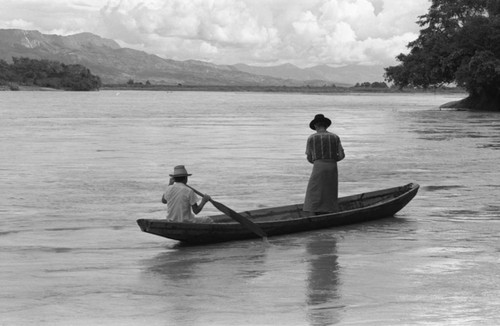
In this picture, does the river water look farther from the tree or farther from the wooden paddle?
the tree

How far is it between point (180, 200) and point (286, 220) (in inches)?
82.0

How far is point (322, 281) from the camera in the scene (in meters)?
12.8

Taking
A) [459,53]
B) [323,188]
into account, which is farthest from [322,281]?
[459,53]

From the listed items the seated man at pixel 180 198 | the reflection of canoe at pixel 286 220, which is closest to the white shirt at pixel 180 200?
the seated man at pixel 180 198

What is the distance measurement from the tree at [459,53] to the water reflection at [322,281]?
57.7 m

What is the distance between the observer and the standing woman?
55.2 ft

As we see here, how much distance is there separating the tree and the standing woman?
5606 cm

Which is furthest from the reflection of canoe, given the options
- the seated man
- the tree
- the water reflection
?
the tree

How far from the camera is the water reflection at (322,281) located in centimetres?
1060

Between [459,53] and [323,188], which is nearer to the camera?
[323,188]

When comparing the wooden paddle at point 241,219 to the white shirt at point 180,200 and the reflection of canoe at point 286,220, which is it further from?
the white shirt at point 180,200

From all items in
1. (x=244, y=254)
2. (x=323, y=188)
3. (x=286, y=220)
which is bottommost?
Answer: (x=244, y=254)

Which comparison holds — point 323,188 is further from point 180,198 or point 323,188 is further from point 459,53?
point 459,53

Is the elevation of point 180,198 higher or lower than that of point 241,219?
higher
